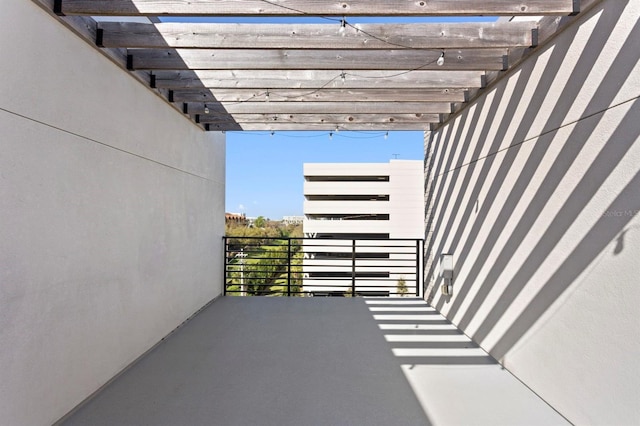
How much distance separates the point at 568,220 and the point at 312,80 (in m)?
2.38

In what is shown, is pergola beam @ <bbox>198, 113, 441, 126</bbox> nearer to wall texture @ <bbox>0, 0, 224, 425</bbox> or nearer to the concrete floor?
wall texture @ <bbox>0, 0, 224, 425</bbox>

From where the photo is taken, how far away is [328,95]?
143 inches

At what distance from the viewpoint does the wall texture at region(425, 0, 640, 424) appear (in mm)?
Result: 1723

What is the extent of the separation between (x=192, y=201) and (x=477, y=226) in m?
3.32

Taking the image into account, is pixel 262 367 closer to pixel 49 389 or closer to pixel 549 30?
pixel 49 389

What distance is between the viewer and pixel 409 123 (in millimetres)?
4703

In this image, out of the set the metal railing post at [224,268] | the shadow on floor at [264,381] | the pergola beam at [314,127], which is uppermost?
the pergola beam at [314,127]

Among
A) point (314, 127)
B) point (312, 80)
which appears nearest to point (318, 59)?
point (312, 80)

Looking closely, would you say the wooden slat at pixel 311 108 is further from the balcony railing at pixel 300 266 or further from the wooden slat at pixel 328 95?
the balcony railing at pixel 300 266

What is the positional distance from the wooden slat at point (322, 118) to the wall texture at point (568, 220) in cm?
125

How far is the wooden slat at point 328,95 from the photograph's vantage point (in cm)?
362

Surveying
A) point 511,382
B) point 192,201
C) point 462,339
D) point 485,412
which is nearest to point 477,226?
point 462,339

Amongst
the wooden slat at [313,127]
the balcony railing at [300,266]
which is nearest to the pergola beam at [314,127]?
the wooden slat at [313,127]

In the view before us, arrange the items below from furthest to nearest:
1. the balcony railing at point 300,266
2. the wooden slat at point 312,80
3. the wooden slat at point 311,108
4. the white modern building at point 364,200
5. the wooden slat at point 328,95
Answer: the white modern building at point 364,200
the balcony railing at point 300,266
the wooden slat at point 311,108
the wooden slat at point 328,95
the wooden slat at point 312,80
